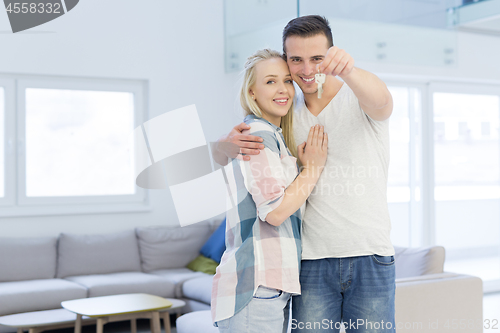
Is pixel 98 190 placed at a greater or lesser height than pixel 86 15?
lesser

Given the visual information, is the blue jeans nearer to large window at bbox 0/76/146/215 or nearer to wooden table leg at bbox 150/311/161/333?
wooden table leg at bbox 150/311/161/333

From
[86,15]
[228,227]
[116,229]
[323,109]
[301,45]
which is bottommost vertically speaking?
[116,229]

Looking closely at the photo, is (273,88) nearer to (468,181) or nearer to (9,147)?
(9,147)

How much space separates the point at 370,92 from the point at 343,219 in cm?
39

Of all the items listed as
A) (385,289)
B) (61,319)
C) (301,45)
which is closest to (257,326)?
(385,289)

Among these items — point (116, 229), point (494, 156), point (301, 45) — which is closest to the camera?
point (301, 45)

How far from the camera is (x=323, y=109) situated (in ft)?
5.44

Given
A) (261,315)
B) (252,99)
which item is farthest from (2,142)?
(261,315)

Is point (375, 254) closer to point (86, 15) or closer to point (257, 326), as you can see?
point (257, 326)

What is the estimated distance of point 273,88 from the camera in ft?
5.41

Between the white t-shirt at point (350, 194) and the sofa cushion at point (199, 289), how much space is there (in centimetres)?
248

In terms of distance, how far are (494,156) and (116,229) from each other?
12.9ft

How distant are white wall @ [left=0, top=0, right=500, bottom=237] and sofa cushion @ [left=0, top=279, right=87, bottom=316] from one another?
796mm

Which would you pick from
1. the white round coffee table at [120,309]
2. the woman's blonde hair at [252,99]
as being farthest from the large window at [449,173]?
the woman's blonde hair at [252,99]
